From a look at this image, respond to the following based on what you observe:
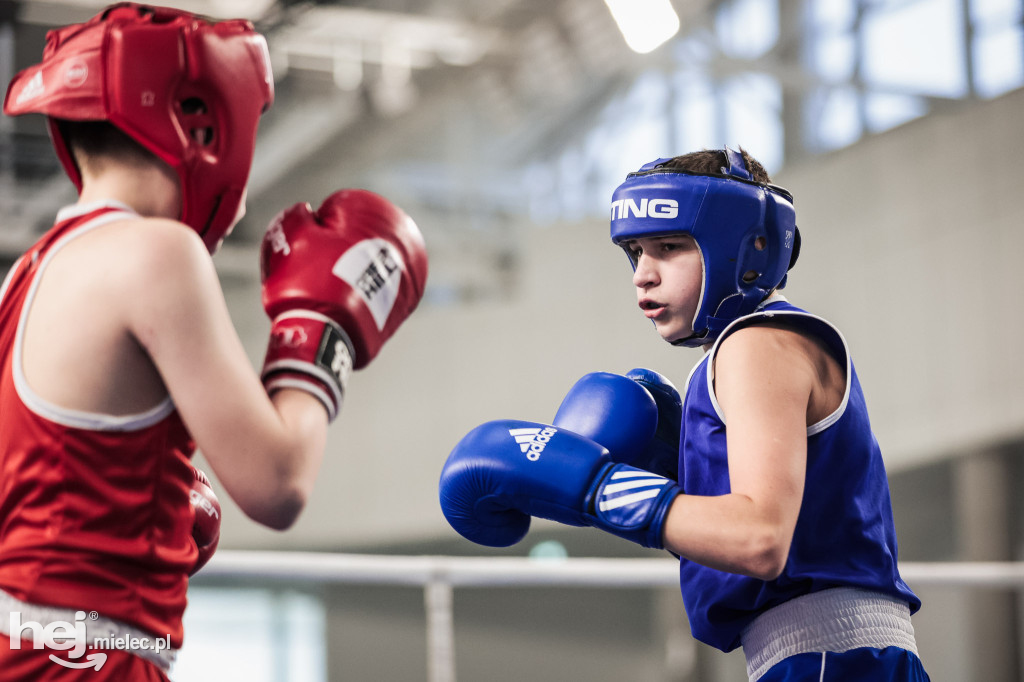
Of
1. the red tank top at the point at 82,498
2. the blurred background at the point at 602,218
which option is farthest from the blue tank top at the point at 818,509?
the blurred background at the point at 602,218

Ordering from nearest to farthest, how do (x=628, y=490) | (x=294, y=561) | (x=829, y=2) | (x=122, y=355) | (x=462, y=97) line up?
1. (x=122, y=355)
2. (x=628, y=490)
3. (x=294, y=561)
4. (x=829, y=2)
5. (x=462, y=97)

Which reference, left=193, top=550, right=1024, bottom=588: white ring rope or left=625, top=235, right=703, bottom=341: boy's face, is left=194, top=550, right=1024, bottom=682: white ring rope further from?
left=625, top=235, right=703, bottom=341: boy's face

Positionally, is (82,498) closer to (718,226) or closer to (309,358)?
(309,358)

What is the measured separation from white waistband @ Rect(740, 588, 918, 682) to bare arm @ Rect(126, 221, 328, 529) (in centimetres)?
71

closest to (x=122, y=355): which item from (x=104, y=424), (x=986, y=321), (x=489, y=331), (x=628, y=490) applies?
(x=104, y=424)

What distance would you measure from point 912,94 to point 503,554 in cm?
589

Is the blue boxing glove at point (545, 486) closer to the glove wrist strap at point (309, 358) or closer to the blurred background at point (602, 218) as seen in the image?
the glove wrist strap at point (309, 358)

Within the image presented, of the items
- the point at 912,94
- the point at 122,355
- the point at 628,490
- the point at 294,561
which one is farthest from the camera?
the point at 912,94

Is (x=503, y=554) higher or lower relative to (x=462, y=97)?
lower

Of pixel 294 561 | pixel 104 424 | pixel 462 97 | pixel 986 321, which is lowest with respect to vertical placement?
pixel 294 561

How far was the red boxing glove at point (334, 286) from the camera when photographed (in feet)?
4.04

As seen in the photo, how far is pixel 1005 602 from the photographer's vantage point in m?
7.43

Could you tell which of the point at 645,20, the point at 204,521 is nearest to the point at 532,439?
the point at 204,521

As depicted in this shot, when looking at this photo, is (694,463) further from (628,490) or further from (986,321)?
(986,321)
